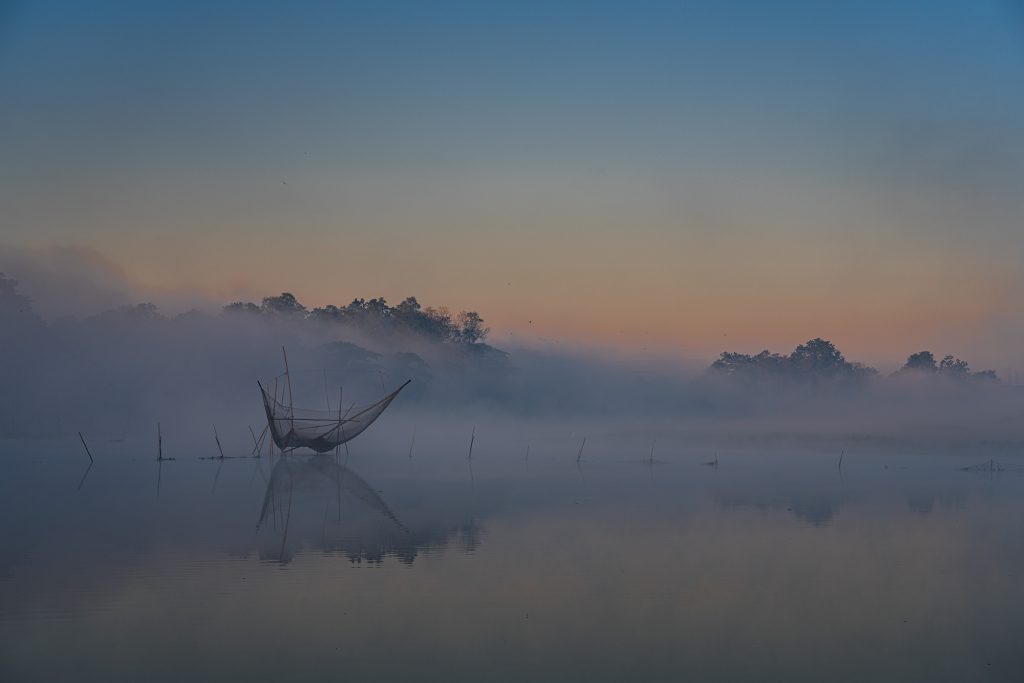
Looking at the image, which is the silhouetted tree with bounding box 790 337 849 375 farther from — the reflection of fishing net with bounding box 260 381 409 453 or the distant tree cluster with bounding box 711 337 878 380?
the reflection of fishing net with bounding box 260 381 409 453

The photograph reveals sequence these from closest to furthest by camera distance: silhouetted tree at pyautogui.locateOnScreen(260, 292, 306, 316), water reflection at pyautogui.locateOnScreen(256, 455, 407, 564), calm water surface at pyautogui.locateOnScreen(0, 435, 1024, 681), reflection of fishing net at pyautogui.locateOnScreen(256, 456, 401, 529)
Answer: calm water surface at pyautogui.locateOnScreen(0, 435, 1024, 681) → water reflection at pyautogui.locateOnScreen(256, 455, 407, 564) → reflection of fishing net at pyautogui.locateOnScreen(256, 456, 401, 529) → silhouetted tree at pyautogui.locateOnScreen(260, 292, 306, 316)

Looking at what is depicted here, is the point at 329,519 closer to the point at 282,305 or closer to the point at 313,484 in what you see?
the point at 313,484

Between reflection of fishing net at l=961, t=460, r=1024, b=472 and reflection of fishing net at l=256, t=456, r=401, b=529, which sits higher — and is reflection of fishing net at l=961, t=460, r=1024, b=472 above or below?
above

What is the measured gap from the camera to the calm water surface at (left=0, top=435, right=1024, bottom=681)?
7.58 metres

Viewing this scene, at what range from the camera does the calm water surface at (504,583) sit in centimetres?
758

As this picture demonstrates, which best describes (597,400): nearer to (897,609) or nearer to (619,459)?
(619,459)

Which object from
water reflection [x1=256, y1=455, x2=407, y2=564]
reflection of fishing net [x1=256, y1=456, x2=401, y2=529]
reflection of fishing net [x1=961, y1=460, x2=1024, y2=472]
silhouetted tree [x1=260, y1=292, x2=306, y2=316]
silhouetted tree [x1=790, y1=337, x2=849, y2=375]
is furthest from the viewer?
silhouetted tree [x1=790, y1=337, x2=849, y2=375]

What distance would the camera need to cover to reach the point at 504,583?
1036 cm

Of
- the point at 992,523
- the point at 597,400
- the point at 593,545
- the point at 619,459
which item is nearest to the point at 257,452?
the point at 619,459

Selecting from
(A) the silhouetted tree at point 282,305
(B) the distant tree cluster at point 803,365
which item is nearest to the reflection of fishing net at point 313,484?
(A) the silhouetted tree at point 282,305

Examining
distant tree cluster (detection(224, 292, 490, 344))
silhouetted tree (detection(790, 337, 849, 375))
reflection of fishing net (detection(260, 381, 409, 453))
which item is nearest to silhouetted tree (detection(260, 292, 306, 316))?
distant tree cluster (detection(224, 292, 490, 344))

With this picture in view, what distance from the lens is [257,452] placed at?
95.4 feet

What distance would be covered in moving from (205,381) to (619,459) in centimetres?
3231

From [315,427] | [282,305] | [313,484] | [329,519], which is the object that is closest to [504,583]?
[329,519]
